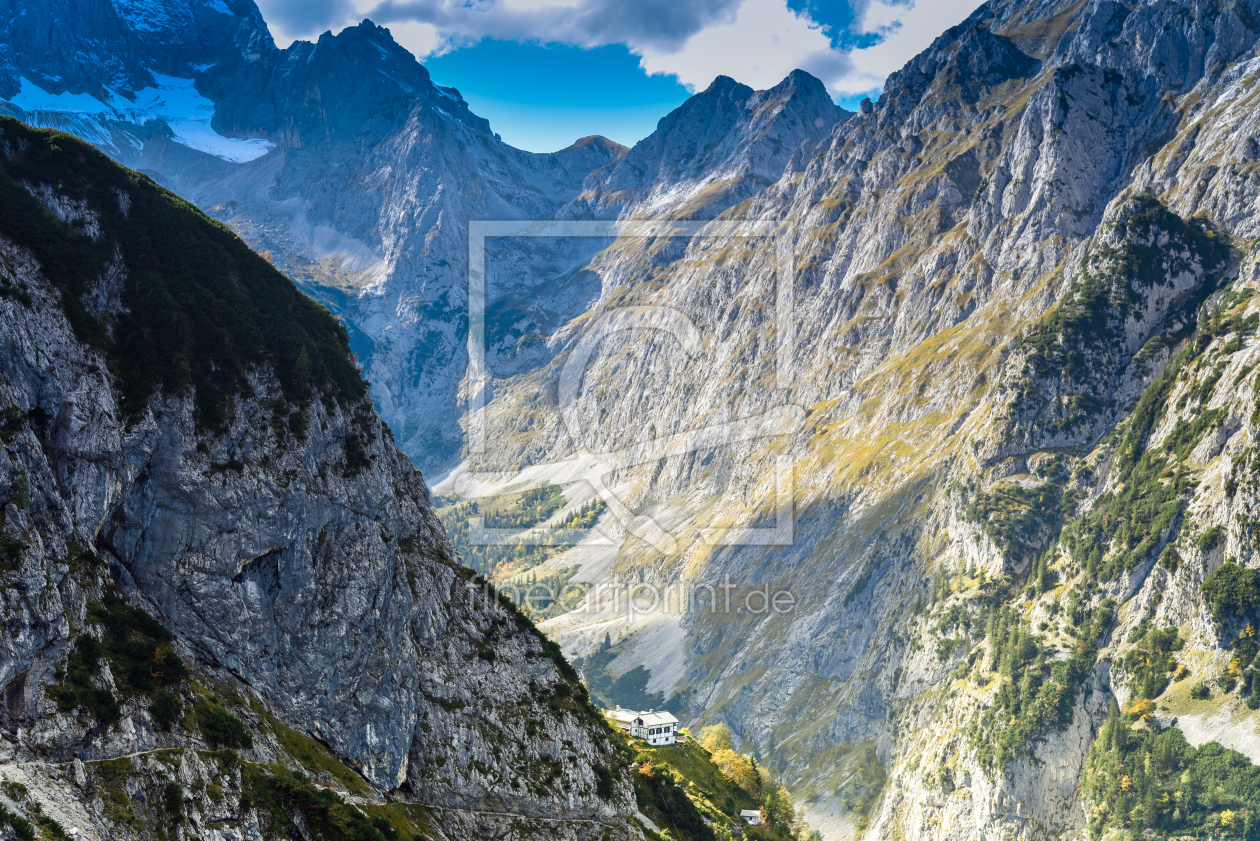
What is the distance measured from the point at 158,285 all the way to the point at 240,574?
27.4m

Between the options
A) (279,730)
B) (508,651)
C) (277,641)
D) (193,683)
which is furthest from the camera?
(508,651)

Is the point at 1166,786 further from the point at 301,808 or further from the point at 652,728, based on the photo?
the point at 301,808

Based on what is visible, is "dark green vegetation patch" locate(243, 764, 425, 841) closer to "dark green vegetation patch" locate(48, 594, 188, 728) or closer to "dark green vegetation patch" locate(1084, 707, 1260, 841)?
"dark green vegetation patch" locate(48, 594, 188, 728)

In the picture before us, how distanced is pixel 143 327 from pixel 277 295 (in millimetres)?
18201

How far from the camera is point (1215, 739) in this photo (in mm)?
173125

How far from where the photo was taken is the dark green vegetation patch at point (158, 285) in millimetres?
70062

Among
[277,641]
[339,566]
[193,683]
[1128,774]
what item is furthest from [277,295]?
[1128,774]

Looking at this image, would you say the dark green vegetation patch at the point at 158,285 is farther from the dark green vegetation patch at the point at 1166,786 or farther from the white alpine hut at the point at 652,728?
the dark green vegetation patch at the point at 1166,786

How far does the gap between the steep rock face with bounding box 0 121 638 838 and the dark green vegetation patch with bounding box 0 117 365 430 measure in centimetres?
35

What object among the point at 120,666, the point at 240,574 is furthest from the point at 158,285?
the point at 120,666

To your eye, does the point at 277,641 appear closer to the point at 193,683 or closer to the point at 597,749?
the point at 193,683

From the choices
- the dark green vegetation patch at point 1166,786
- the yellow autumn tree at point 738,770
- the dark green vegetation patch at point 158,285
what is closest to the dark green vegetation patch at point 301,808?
the dark green vegetation patch at point 158,285

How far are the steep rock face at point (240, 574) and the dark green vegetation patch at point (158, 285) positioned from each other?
346 mm

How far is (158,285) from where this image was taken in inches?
2992
